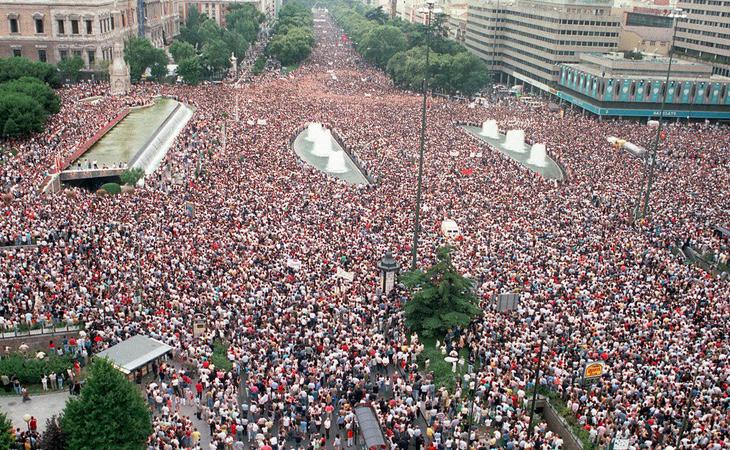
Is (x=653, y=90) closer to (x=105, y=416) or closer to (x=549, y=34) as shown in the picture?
(x=549, y=34)

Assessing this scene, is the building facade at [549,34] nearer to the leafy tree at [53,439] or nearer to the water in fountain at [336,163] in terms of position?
the water in fountain at [336,163]

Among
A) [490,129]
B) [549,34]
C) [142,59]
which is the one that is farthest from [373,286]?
[549,34]

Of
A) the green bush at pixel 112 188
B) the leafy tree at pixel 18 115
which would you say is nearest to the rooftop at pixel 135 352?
the green bush at pixel 112 188

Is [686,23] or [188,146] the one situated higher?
[686,23]

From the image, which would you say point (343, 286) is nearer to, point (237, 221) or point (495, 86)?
point (237, 221)

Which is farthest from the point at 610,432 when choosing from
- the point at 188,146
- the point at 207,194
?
the point at 188,146

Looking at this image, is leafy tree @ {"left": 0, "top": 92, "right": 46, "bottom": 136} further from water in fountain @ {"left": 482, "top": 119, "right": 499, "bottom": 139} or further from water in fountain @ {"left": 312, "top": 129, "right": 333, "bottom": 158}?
water in fountain @ {"left": 482, "top": 119, "right": 499, "bottom": 139}
